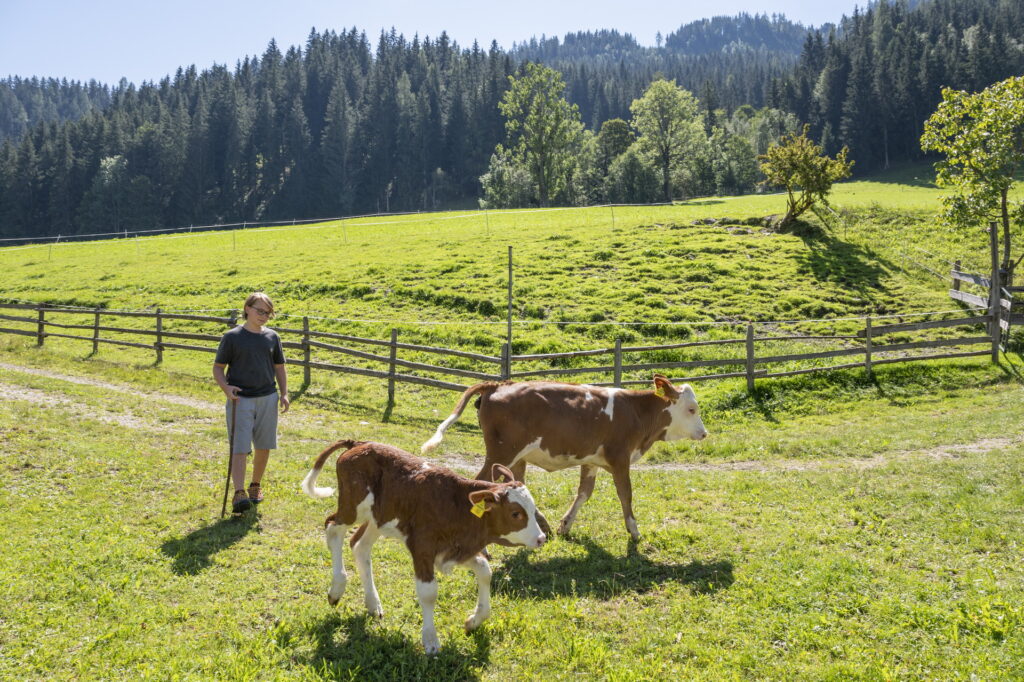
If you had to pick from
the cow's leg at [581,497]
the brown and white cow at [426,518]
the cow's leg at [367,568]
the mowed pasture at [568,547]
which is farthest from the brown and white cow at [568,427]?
the cow's leg at [367,568]

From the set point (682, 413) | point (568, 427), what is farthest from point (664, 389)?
point (568, 427)

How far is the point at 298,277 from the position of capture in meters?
30.2

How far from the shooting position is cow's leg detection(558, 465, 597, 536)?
8.05 meters

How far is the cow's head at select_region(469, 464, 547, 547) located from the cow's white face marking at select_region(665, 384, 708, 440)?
382cm

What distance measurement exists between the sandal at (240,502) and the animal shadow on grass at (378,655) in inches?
98.5

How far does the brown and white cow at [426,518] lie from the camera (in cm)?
540

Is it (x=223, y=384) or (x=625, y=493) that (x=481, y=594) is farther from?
(x=223, y=384)

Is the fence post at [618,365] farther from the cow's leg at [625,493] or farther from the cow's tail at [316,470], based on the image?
the cow's tail at [316,470]

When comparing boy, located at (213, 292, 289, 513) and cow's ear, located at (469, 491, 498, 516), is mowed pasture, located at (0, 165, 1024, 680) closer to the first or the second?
boy, located at (213, 292, 289, 513)

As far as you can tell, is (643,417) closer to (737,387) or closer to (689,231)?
(737,387)

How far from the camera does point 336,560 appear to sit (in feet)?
19.4

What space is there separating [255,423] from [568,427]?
3.56m

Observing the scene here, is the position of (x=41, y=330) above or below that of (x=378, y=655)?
above

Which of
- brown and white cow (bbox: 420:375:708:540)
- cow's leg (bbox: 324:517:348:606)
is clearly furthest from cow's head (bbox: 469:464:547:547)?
brown and white cow (bbox: 420:375:708:540)
